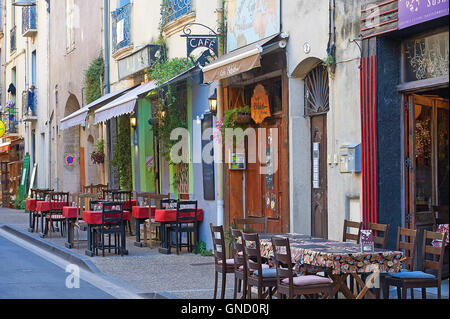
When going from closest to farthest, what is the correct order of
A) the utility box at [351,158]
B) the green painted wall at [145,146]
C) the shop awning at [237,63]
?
the utility box at [351,158]
the shop awning at [237,63]
the green painted wall at [145,146]

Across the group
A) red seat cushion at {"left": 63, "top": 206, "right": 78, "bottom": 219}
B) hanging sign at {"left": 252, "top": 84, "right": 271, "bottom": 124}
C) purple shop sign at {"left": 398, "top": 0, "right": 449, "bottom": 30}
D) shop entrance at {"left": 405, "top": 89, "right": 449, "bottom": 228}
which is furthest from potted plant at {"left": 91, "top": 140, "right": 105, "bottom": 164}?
purple shop sign at {"left": 398, "top": 0, "right": 449, "bottom": 30}

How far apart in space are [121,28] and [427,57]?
11903 mm

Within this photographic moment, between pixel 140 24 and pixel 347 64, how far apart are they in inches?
361

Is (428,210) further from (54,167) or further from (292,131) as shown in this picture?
(54,167)

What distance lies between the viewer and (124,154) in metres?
20.2

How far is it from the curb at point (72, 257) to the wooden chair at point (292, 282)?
222 centimetres

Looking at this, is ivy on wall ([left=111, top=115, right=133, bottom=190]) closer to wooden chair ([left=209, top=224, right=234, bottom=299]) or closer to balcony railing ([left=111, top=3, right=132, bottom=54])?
balcony railing ([left=111, top=3, right=132, bottom=54])

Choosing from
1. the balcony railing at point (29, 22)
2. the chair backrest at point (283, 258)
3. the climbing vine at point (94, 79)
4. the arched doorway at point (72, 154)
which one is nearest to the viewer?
the chair backrest at point (283, 258)

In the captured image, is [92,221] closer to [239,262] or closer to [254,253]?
[239,262]

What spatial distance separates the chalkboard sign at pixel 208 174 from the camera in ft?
47.6

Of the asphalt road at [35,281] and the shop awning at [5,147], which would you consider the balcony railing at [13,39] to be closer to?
the shop awning at [5,147]

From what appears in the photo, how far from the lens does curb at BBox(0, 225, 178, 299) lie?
388 inches

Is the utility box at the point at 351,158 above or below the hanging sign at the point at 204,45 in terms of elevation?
below

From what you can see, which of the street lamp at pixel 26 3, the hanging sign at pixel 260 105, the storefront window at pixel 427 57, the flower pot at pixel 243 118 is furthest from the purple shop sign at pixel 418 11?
the street lamp at pixel 26 3
